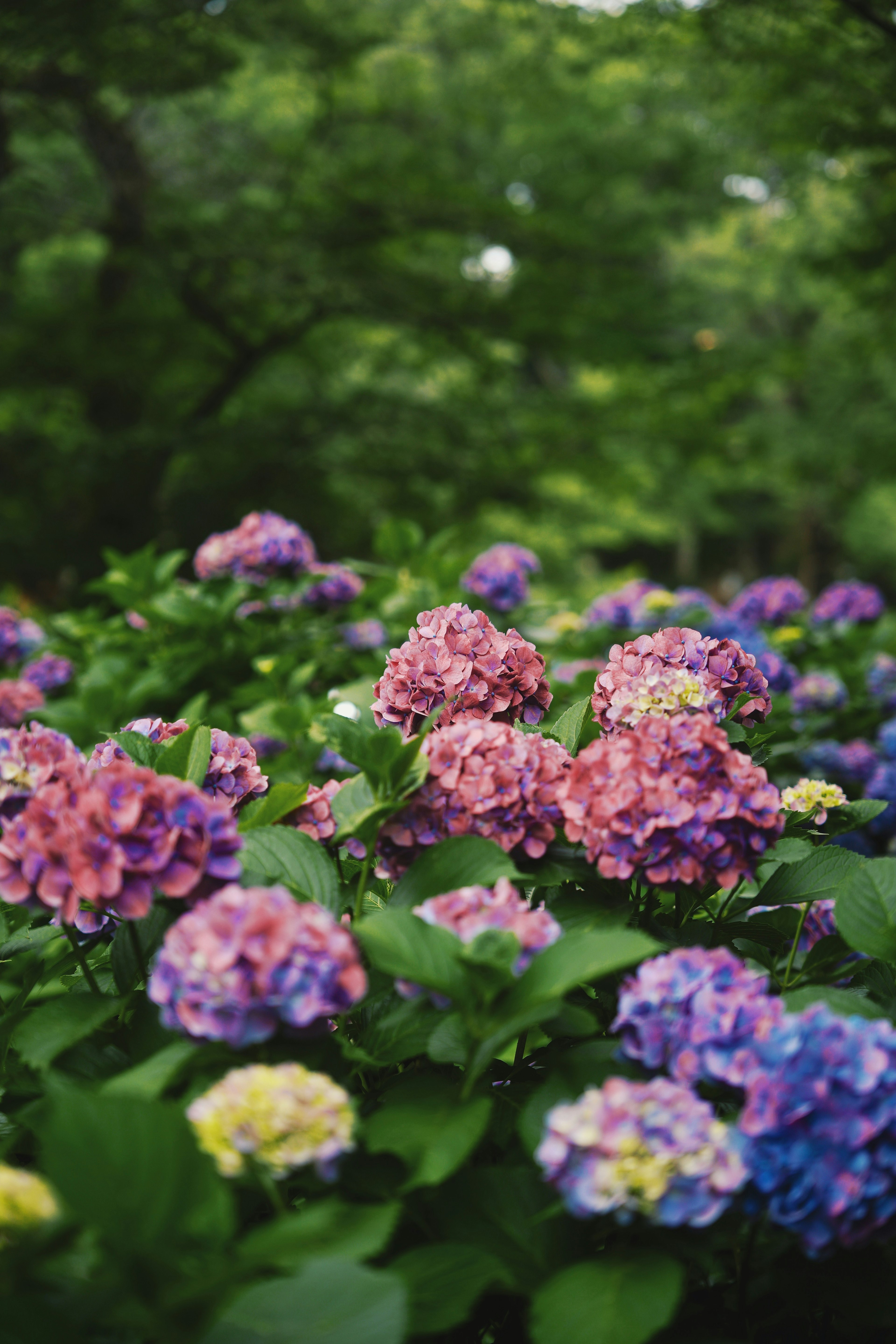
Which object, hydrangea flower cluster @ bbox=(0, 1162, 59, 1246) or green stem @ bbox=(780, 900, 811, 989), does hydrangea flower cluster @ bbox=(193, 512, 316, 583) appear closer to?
green stem @ bbox=(780, 900, 811, 989)

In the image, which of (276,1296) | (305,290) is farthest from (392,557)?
(305,290)

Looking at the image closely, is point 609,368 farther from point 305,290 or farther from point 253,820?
point 253,820

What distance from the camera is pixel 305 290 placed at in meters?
9.41

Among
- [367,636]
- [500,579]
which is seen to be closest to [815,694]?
[500,579]

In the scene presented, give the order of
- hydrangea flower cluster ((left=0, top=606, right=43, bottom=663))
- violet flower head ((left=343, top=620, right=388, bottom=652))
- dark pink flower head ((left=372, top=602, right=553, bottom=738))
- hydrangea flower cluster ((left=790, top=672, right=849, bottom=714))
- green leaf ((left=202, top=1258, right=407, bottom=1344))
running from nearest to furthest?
green leaf ((left=202, top=1258, right=407, bottom=1344)) → dark pink flower head ((left=372, top=602, right=553, bottom=738)) → violet flower head ((left=343, top=620, right=388, bottom=652)) → hydrangea flower cluster ((left=790, top=672, right=849, bottom=714)) → hydrangea flower cluster ((left=0, top=606, right=43, bottom=663))

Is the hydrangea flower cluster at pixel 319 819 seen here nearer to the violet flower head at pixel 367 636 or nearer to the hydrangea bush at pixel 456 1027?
the hydrangea bush at pixel 456 1027

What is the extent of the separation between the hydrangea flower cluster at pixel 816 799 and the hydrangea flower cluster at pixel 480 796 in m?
0.57

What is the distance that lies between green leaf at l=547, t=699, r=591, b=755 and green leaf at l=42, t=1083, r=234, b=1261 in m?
0.89

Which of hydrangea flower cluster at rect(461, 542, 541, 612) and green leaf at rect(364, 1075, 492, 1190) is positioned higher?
A: green leaf at rect(364, 1075, 492, 1190)

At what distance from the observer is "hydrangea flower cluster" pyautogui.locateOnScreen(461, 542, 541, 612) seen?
12.4ft

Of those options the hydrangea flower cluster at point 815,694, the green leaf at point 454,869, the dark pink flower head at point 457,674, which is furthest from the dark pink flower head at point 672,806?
the hydrangea flower cluster at point 815,694

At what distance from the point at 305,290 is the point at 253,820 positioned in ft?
29.3

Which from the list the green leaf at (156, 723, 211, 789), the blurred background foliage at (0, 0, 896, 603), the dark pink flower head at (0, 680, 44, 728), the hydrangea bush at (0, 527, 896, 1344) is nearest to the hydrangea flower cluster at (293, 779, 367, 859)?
the hydrangea bush at (0, 527, 896, 1344)

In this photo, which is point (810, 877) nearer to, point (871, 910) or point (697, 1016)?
point (871, 910)
